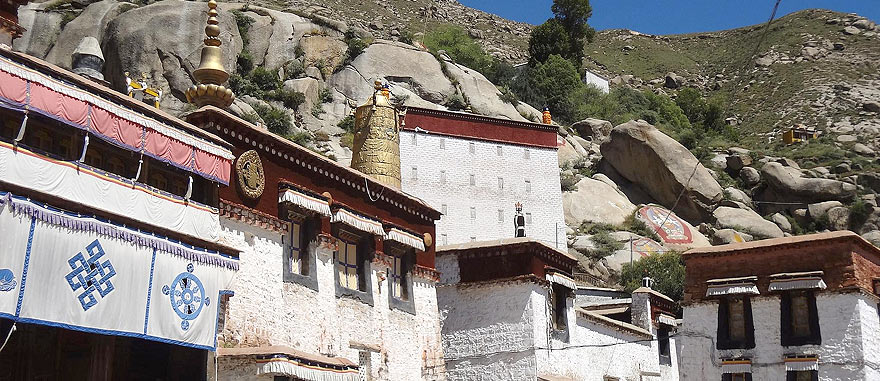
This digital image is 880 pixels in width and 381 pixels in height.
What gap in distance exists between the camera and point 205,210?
19484 mm

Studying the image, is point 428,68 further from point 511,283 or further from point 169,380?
point 169,380

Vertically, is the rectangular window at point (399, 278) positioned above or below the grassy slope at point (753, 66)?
below

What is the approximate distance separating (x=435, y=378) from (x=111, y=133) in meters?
12.0

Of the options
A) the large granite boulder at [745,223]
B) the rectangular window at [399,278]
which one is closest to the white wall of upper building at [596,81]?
the large granite boulder at [745,223]

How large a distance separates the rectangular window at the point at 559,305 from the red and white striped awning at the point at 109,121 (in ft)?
38.5

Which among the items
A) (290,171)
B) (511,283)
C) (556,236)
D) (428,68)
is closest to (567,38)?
(428,68)

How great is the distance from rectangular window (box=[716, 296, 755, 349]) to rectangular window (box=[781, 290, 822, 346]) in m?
1.06

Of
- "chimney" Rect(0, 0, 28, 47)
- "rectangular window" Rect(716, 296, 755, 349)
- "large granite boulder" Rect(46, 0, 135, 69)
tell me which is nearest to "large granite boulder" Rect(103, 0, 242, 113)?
"large granite boulder" Rect(46, 0, 135, 69)

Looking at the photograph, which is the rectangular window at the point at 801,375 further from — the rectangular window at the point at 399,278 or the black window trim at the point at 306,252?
the black window trim at the point at 306,252

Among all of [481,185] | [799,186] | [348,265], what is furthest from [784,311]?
[799,186]

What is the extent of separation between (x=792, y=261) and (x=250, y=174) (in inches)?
715

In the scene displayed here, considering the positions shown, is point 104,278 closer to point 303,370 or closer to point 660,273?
point 303,370

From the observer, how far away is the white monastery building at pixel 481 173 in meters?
46.2

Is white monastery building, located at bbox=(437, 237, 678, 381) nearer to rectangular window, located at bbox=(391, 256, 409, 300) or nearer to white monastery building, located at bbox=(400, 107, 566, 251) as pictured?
rectangular window, located at bbox=(391, 256, 409, 300)
